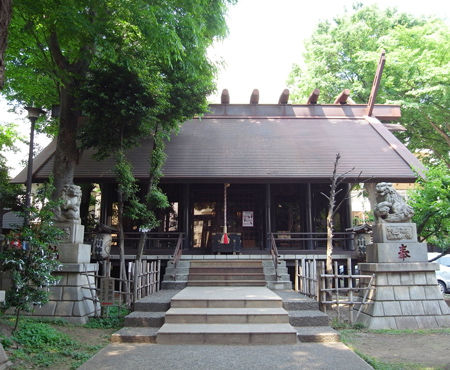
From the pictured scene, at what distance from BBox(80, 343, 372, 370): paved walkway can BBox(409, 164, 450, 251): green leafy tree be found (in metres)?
5.64

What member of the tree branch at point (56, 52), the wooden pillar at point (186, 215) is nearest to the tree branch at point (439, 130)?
the wooden pillar at point (186, 215)

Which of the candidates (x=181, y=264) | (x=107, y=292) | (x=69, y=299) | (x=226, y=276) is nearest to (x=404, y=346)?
(x=226, y=276)

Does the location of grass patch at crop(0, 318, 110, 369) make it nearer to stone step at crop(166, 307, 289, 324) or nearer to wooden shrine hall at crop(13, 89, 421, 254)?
stone step at crop(166, 307, 289, 324)

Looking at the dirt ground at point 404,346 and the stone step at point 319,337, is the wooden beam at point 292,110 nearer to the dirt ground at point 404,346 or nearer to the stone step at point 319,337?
the dirt ground at point 404,346

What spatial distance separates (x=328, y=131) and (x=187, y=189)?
717 cm

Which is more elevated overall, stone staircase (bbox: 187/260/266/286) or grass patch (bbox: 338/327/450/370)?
stone staircase (bbox: 187/260/266/286)

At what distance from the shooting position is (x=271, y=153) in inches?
570

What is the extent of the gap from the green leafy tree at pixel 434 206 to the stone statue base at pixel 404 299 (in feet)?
6.70

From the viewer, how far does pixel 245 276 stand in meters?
10.5

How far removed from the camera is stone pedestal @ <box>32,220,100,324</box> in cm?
805

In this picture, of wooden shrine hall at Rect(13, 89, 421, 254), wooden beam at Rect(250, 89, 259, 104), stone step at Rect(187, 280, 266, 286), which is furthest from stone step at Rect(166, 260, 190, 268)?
wooden beam at Rect(250, 89, 259, 104)

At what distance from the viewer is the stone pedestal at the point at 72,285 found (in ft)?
26.4

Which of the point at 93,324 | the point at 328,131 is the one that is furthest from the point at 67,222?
the point at 328,131

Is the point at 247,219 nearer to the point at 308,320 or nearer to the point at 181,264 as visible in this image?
the point at 181,264
